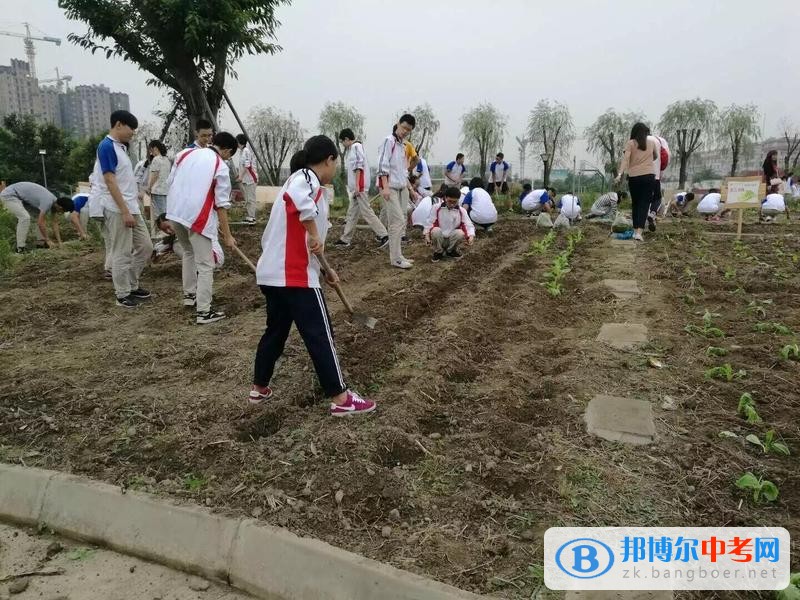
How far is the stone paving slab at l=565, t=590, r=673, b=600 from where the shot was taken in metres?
1.80

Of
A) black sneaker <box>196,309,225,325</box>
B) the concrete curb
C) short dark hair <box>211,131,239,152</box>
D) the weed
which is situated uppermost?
short dark hair <box>211,131,239,152</box>

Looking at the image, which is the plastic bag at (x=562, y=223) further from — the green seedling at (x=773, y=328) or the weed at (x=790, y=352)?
the weed at (x=790, y=352)

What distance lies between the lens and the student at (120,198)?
5.13 metres

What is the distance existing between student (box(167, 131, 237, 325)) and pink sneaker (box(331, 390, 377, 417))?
2.32 meters

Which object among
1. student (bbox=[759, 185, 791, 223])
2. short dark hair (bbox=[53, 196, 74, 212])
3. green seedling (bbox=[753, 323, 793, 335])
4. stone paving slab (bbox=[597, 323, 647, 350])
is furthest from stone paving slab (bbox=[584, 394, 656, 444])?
student (bbox=[759, 185, 791, 223])

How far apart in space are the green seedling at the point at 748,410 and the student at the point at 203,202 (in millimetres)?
3903

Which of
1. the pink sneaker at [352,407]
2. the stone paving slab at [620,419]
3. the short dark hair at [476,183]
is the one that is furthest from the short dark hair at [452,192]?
the pink sneaker at [352,407]

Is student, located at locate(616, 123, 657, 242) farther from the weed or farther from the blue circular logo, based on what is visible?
the blue circular logo

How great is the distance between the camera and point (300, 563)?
1978 mm

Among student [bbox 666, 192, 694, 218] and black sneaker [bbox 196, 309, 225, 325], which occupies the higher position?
student [bbox 666, 192, 694, 218]

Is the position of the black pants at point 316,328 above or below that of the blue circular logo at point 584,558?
above

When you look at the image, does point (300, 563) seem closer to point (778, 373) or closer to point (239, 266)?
point (778, 373)

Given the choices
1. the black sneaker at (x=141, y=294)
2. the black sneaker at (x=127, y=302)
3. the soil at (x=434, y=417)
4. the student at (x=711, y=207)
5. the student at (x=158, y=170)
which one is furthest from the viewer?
the student at (x=711, y=207)

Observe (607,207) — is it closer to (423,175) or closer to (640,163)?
(640,163)
